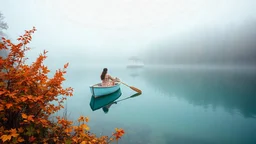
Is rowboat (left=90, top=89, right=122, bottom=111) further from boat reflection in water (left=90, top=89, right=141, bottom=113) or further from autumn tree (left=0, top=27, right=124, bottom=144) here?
autumn tree (left=0, top=27, right=124, bottom=144)

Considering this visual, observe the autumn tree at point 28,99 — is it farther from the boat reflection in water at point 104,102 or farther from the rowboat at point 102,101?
the rowboat at point 102,101

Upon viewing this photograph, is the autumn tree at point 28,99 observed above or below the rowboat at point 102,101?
above

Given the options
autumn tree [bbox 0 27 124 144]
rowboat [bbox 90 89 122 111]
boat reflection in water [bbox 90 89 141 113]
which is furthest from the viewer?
rowboat [bbox 90 89 122 111]

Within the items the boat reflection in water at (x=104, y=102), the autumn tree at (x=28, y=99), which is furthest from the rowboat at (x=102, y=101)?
the autumn tree at (x=28, y=99)

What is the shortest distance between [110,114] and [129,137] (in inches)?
173

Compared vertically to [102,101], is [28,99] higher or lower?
higher

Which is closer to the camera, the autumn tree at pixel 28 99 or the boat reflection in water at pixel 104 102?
the autumn tree at pixel 28 99

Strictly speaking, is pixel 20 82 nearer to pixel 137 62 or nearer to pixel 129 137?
pixel 129 137

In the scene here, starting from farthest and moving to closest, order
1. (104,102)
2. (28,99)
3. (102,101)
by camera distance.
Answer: (102,101), (104,102), (28,99)

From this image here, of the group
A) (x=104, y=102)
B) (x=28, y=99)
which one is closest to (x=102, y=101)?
(x=104, y=102)

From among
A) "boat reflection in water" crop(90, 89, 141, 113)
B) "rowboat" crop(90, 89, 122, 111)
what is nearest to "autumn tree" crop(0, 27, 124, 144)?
"boat reflection in water" crop(90, 89, 141, 113)

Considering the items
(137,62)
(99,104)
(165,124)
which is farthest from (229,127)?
(137,62)

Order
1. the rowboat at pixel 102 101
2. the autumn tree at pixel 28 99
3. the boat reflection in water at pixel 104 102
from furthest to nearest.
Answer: the rowboat at pixel 102 101, the boat reflection in water at pixel 104 102, the autumn tree at pixel 28 99

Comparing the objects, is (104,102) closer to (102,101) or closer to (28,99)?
(102,101)
